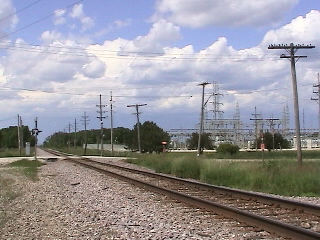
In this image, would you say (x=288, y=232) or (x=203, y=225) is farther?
(x=203, y=225)

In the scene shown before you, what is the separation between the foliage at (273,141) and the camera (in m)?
104

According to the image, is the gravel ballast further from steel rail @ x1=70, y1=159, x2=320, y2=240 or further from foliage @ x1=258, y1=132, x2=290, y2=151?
foliage @ x1=258, y1=132, x2=290, y2=151

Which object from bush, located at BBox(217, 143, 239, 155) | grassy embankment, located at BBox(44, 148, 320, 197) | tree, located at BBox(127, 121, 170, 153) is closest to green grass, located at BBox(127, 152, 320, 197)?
grassy embankment, located at BBox(44, 148, 320, 197)

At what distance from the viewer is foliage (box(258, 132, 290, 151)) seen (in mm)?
104500

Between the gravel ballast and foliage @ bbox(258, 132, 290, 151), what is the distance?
8374cm

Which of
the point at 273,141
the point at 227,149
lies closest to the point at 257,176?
the point at 227,149

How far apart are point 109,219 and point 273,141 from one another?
94.5m

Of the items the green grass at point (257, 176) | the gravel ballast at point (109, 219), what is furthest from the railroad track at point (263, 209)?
the green grass at point (257, 176)

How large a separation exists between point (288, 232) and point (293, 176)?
12454 millimetres

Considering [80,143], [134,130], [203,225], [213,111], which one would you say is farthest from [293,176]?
[80,143]

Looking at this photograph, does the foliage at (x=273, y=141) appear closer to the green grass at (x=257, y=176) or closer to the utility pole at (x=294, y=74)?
the utility pole at (x=294, y=74)

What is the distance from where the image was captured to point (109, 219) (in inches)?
472

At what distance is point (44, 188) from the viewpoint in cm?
2155

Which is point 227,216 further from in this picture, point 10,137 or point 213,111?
point 10,137
